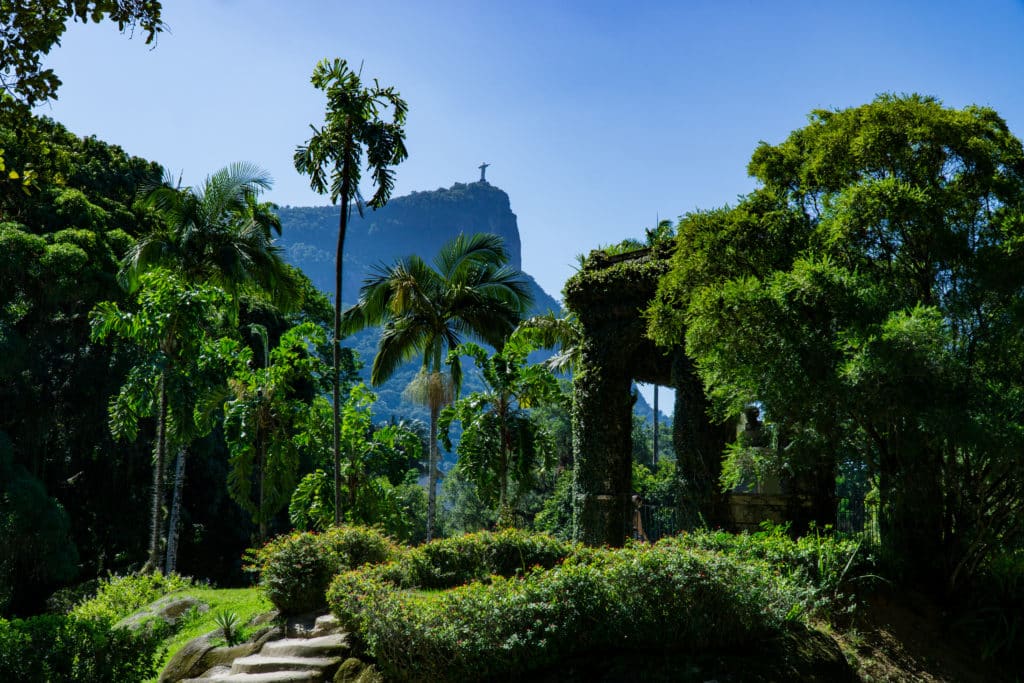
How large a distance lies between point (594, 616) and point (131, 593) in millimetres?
9531

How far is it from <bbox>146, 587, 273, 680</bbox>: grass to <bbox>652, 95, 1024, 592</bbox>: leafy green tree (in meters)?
7.04

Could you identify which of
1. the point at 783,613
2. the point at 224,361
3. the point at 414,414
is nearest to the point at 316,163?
the point at 224,361

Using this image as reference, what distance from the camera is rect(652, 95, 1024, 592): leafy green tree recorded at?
7.20 m

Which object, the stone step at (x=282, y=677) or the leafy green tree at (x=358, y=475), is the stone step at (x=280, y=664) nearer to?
the stone step at (x=282, y=677)

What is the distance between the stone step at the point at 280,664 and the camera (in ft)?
26.9

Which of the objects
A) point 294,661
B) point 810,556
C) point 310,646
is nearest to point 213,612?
point 310,646

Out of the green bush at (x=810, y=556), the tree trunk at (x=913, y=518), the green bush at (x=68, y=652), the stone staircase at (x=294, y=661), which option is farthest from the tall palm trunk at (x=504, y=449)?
the green bush at (x=68, y=652)

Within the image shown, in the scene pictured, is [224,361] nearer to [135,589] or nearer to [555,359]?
[135,589]

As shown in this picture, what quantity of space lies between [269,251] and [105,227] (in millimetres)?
5041

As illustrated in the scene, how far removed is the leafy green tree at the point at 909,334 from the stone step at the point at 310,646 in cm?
497

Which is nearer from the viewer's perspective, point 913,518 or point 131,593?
point 913,518

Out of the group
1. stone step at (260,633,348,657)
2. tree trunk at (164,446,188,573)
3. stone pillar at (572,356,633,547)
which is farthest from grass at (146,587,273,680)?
stone pillar at (572,356,633,547)

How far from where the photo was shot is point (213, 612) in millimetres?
12039

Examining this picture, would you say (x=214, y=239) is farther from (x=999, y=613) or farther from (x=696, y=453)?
(x=999, y=613)
